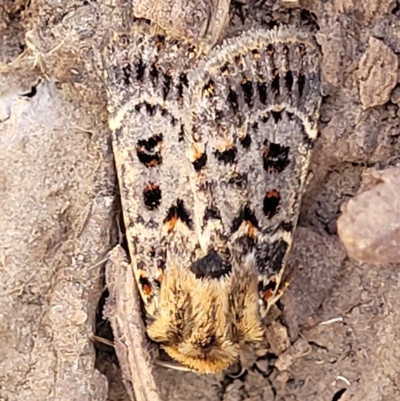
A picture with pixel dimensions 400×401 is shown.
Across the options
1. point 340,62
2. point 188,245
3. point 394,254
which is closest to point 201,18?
point 340,62

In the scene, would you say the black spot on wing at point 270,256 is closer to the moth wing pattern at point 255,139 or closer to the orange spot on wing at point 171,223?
the moth wing pattern at point 255,139

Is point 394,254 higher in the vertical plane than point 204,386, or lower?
higher

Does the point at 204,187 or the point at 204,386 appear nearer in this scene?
the point at 204,187

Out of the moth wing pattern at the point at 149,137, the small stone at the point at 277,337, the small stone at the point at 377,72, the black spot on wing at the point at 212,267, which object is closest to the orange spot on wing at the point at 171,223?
the moth wing pattern at the point at 149,137

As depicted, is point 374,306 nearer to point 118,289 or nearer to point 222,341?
point 222,341

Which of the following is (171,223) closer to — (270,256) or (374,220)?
(270,256)

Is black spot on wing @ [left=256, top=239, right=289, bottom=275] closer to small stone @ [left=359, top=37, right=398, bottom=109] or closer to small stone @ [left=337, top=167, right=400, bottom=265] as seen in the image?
small stone @ [left=337, top=167, right=400, bottom=265]

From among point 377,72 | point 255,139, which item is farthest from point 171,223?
point 377,72
